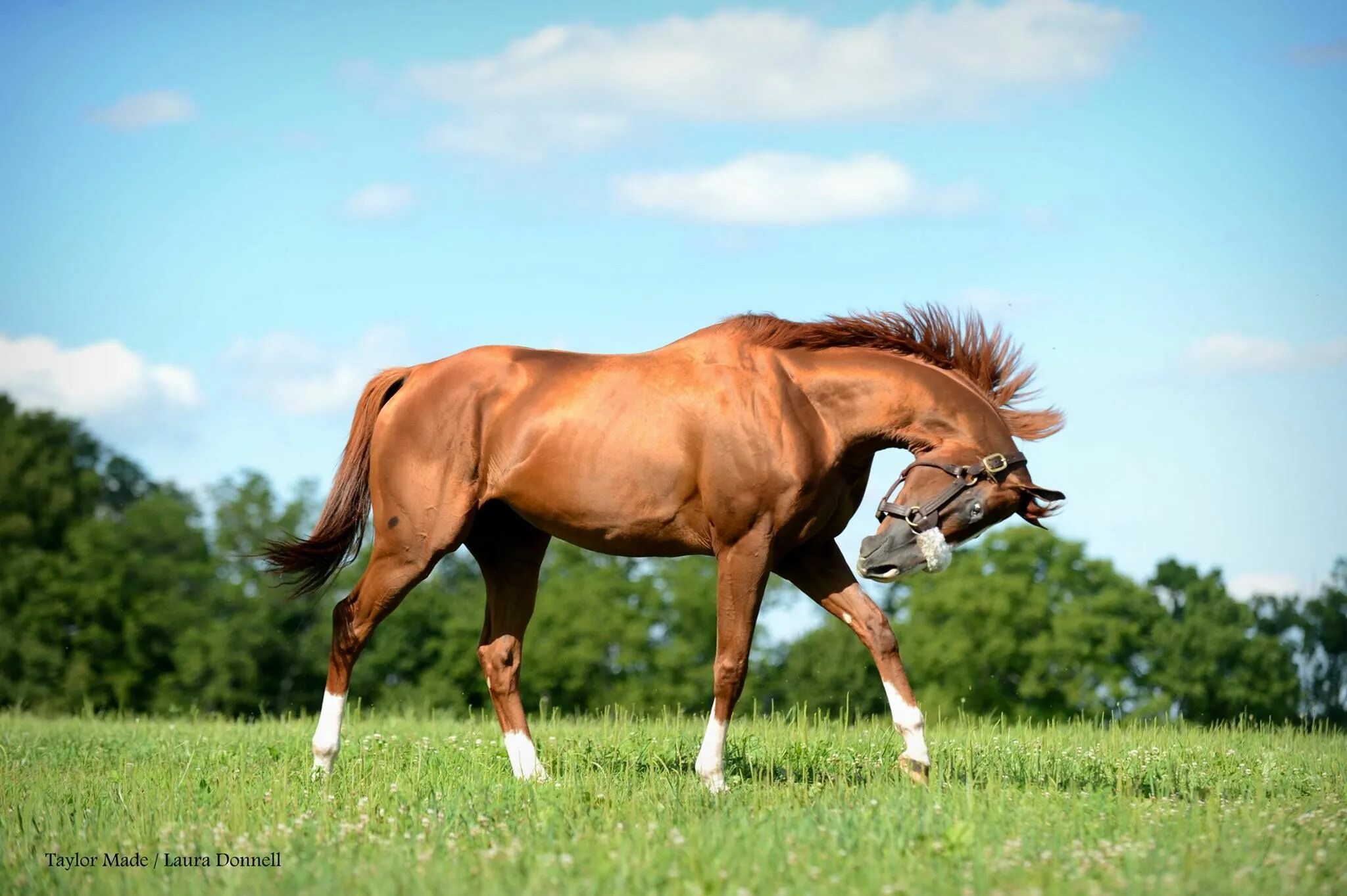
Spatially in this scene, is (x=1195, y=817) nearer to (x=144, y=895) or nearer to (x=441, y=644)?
(x=144, y=895)

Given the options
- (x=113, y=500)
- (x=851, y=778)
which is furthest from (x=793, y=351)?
(x=113, y=500)

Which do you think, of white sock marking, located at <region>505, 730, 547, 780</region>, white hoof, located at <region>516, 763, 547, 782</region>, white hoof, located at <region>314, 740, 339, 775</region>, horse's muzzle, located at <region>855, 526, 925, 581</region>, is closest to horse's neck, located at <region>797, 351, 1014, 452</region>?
horse's muzzle, located at <region>855, 526, 925, 581</region>

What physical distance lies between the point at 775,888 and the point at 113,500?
51.4m

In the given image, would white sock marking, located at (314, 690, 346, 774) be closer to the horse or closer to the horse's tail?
the horse

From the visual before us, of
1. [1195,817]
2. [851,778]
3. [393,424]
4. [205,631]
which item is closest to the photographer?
[1195,817]

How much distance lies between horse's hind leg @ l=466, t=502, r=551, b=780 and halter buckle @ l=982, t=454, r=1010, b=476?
303 cm

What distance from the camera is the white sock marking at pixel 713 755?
7.05 meters

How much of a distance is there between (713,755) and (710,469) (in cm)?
164

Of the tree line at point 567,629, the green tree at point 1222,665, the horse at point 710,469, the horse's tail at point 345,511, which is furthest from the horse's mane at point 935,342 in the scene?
the green tree at point 1222,665

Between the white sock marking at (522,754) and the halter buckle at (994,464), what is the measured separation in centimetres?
322

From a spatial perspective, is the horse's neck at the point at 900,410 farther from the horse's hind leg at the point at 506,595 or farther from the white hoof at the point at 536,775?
the white hoof at the point at 536,775

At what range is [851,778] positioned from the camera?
7.50m

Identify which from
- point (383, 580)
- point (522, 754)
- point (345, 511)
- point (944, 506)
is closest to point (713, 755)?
point (522, 754)

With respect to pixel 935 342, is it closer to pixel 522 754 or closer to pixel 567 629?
pixel 522 754
